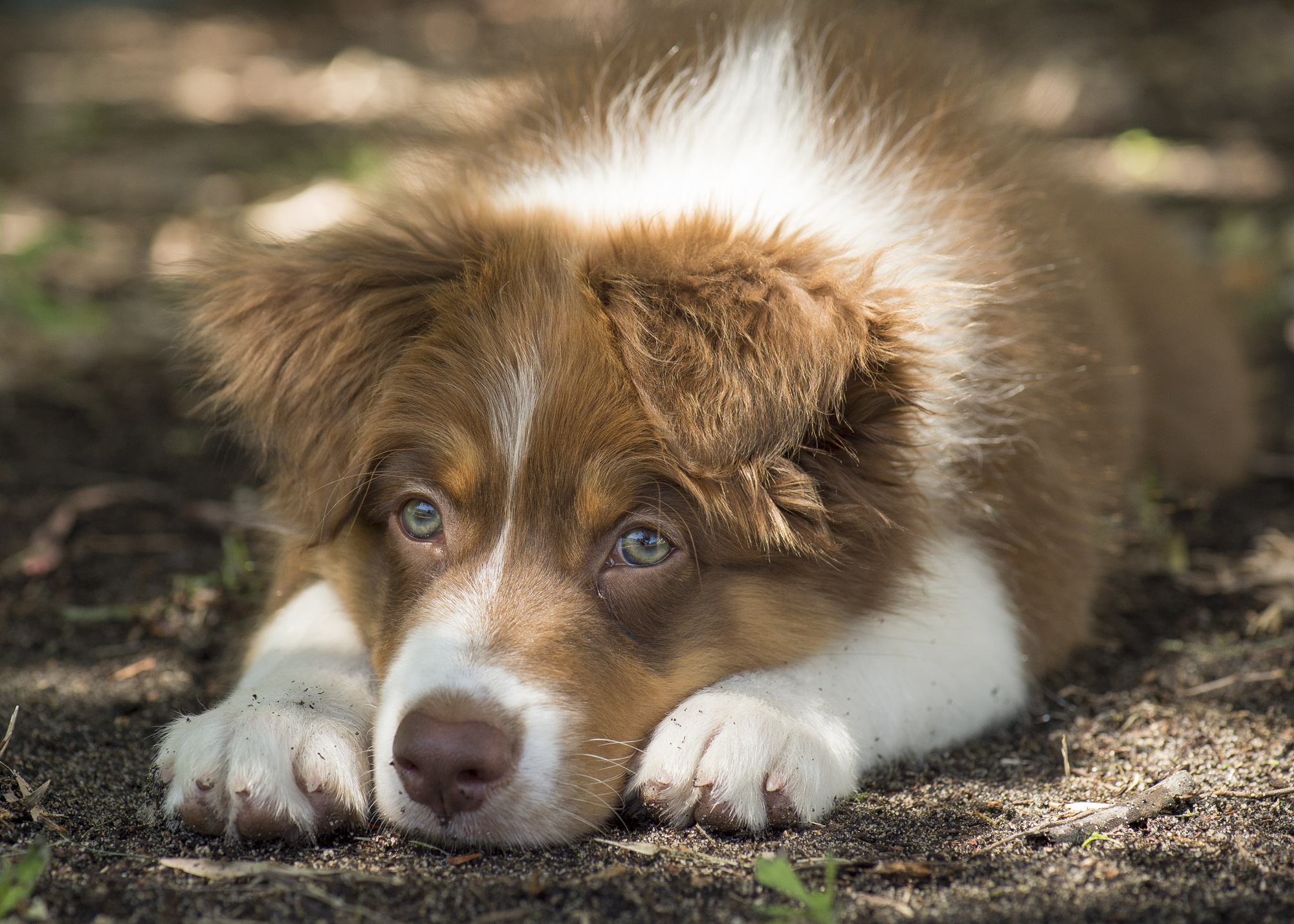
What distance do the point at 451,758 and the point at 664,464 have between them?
78cm

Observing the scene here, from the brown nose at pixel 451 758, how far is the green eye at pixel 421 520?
57 centimetres

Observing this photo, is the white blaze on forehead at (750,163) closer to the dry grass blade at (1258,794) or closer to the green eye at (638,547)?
the green eye at (638,547)

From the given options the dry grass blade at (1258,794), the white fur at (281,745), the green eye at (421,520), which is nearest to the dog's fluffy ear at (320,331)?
the green eye at (421,520)

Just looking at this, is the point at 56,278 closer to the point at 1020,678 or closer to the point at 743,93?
the point at 743,93

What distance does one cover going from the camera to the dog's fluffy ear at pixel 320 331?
→ 3.05 metres

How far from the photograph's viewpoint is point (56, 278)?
6.73 m

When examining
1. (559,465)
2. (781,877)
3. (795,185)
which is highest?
(795,185)

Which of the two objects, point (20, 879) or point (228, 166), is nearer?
point (20, 879)

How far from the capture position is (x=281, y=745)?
2.71 metres

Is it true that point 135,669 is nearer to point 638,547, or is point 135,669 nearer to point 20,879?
point 20,879

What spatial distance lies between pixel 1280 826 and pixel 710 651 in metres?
1.26

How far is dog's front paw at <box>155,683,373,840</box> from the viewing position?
103 inches

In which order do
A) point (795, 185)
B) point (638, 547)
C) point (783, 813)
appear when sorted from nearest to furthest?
point (783, 813)
point (638, 547)
point (795, 185)

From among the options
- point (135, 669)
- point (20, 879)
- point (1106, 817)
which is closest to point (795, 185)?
point (1106, 817)
